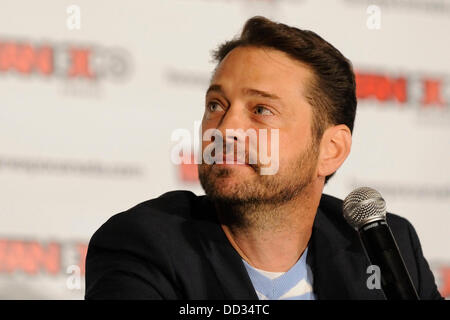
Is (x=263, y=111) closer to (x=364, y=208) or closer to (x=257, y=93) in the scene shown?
(x=257, y=93)

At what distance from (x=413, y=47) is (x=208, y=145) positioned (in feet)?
5.94

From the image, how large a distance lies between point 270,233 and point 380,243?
1.47 ft

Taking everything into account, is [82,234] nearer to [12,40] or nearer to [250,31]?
[12,40]

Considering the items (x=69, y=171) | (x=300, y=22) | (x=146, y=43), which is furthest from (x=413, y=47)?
(x=69, y=171)

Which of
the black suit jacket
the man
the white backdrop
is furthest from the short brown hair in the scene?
the white backdrop

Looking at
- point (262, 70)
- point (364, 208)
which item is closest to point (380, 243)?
point (364, 208)

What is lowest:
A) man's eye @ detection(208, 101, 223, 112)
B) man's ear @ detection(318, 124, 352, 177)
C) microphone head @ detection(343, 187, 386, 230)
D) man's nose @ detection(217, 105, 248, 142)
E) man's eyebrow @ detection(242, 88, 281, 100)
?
microphone head @ detection(343, 187, 386, 230)

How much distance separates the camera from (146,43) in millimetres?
2666

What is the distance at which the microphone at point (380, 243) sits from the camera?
117cm

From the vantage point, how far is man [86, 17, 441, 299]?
1.47 m

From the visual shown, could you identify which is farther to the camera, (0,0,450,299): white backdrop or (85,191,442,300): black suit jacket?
(0,0,450,299): white backdrop

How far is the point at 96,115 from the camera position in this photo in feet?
8.43

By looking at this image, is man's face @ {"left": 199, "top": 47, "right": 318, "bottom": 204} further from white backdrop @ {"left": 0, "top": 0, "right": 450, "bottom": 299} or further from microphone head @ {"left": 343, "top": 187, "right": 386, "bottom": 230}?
white backdrop @ {"left": 0, "top": 0, "right": 450, "bottom": 299}

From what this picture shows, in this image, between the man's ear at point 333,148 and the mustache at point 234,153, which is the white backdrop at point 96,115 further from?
the mustache at point 234,153
